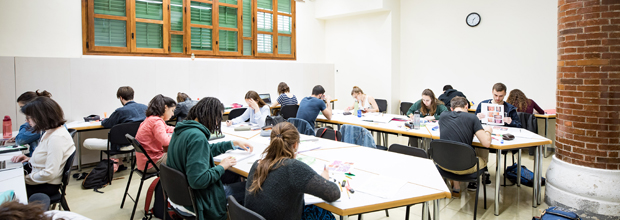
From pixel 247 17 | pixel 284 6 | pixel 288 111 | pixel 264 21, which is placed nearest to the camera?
pixel 288 111

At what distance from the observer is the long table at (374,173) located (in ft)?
6.79

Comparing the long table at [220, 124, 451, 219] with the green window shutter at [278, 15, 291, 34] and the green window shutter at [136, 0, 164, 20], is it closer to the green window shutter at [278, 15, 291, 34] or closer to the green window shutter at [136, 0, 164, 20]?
the green window shutter at [136, 0, 164, 20]

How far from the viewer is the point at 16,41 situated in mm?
5730

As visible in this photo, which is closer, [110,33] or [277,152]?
[277,152]

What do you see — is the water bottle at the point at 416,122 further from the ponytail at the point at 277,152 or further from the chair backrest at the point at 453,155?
the ponytail at the point at 277,152

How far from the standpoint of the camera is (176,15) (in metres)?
7.43

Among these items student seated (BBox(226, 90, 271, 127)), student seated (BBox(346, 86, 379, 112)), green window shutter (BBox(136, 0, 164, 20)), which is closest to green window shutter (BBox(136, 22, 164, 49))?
green window shutter (BBox(136, 0, 164, 20))

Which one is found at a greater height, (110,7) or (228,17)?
Result: (228,17)

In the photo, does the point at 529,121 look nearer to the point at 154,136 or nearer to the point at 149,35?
the point at 154,136

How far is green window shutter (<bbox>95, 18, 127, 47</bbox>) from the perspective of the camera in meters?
6.51

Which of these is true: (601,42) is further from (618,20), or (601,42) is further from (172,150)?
(172,150)

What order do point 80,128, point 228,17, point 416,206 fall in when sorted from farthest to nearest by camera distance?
1. point 228,17
2. point 80,128
3. point 416,206

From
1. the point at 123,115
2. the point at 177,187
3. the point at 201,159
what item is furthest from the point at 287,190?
the point at 123,115

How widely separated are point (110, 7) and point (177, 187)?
18.4ft
